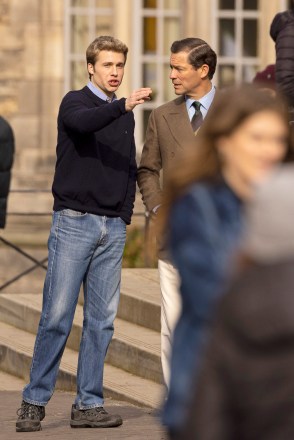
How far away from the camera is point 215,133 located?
12.5 feet

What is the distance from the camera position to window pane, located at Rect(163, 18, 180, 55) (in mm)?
17688

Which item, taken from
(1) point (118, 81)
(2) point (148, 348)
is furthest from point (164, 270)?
(2) point (148, 348)

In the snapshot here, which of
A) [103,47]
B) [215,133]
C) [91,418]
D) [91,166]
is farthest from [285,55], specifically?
[215,133]

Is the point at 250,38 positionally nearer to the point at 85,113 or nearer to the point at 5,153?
the point at 5,153

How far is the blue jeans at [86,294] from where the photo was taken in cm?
757

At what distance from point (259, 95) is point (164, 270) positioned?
337 cm

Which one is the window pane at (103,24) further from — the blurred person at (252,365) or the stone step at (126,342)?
the blurred person at (252,365)

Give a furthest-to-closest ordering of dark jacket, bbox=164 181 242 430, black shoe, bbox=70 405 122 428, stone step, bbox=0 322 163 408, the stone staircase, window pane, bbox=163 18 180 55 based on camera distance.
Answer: window pane, bbox=163 18 180 55 → the stone staircase → stone step, bbox=0 322 163 408 → black shoe, bbox=70 405 122 428 → dark jacket, bbox=164 181 242 430

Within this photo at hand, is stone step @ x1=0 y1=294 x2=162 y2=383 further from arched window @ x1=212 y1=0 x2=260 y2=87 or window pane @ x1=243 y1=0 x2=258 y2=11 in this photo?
window pane @ x1=243 y1=0 x2=258 y2=11

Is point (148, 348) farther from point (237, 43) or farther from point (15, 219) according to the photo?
point (237, 43)

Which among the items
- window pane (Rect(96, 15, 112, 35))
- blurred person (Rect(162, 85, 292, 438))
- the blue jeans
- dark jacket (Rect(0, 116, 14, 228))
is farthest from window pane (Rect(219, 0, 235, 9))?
blurred person (Rect(162, 85, 292, 438))

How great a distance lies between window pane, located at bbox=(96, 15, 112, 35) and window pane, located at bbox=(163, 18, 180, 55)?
1.97ft

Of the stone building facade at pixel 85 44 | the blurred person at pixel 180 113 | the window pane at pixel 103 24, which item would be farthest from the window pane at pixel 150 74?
the blurred person at pixel 180 113

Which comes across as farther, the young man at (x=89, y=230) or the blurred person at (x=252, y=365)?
the young man at (x=89, y=230)
